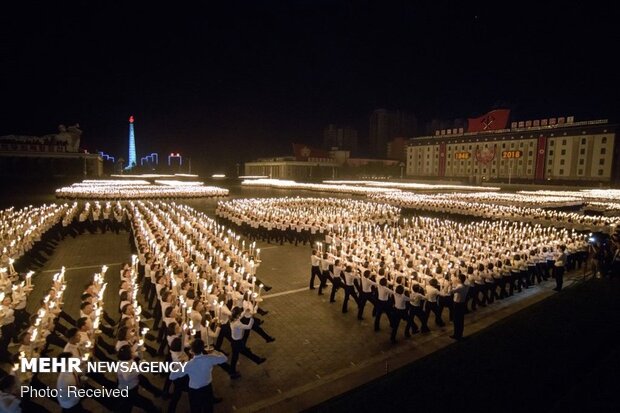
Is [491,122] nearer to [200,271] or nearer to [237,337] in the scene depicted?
[200,271]

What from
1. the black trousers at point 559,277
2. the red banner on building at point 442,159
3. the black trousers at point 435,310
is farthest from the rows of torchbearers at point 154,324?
the red banner on building at point 442,159

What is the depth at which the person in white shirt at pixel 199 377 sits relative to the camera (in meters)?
5.11

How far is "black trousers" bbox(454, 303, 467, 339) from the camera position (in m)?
8.19

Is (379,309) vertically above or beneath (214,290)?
beneath

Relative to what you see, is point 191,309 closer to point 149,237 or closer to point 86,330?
point 86,330

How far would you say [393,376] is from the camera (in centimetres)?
630

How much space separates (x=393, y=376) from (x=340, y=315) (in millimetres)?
3298

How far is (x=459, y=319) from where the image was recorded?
8.24 metres

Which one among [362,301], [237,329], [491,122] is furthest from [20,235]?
[491,122]

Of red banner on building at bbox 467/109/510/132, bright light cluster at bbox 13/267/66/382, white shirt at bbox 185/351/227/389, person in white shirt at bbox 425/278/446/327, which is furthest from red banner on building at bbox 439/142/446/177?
white shirt at bbox 185/351/227/389

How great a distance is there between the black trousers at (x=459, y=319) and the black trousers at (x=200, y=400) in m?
5.66

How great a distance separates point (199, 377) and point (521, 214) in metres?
24.8

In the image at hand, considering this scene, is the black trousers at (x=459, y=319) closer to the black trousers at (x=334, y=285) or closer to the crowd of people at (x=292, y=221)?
the black trousers at (x=334, y=285)

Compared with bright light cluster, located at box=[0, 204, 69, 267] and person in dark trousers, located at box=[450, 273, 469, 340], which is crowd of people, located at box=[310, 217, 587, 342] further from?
bright light cluster, located at box=[0, 204, 69, 267]
